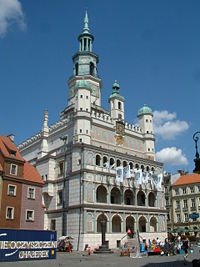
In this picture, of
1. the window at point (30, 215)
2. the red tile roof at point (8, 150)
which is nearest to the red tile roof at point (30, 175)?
the red tile roof at point (8, 150)

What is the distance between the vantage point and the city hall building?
159ft

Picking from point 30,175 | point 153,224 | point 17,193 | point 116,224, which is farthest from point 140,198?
point 17,193

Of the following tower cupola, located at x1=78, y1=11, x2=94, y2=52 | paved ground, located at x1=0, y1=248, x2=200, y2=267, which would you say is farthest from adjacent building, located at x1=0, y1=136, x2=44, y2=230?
tower cupola, located at x1=78, y1=11, x2=94, y2=52

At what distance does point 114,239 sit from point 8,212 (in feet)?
63.9

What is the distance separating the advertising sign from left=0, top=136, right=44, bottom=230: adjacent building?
36.3 feet

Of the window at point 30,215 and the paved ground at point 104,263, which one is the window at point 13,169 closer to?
the window at point 30,215

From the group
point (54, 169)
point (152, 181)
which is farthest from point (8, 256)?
point (152, 181)

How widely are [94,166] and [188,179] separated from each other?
36200 mm

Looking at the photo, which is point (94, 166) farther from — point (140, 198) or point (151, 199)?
point (151, 199)

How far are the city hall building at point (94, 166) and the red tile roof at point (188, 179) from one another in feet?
54.9

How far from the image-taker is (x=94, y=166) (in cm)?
4984

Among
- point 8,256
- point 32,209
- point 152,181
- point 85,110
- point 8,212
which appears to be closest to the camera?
point 8,256

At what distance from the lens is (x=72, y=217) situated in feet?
159

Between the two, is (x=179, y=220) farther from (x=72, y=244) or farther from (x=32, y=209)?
(x=32, y=209)
